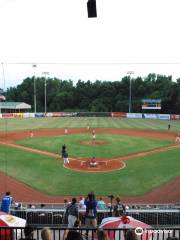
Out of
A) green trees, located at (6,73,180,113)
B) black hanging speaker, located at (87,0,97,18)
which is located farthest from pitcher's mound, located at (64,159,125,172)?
green trees, located at (6,73,180,113)

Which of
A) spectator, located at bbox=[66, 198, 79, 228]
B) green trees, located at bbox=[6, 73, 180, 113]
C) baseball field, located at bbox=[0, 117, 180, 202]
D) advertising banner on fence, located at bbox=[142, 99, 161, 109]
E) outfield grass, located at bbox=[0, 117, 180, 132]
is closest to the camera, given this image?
spectator, located at bbox=[66, 198, 79, 228]

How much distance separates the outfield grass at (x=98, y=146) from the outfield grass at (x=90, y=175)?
3439mm

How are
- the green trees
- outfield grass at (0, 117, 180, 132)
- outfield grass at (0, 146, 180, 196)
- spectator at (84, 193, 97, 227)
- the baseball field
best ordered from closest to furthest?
spectator at (84, 193, 97, 227) < the baseball field < outfield grass at (0, 146, 180, 196) < outfield grass at (0, 117, 180, 132) < the green trees

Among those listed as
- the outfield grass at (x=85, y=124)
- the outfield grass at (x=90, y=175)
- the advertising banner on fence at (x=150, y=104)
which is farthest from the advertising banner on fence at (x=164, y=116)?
the outfield grass at (x=90, y=175)

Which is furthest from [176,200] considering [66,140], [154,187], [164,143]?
[66,140]

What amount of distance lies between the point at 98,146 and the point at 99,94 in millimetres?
78258

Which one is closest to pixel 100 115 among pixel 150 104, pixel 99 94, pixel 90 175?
pixel 150 104

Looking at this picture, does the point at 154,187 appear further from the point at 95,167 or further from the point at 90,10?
the point at 90,10

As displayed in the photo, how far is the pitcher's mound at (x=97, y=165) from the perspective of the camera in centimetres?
2619

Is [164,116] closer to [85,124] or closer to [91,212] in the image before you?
[85,124]

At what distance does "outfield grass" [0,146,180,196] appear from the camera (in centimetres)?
2173

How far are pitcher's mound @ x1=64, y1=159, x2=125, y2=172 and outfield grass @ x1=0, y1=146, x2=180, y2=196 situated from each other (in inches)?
27.9

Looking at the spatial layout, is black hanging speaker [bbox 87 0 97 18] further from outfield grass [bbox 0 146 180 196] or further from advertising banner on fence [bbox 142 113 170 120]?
advertising banner on fence [bbox 142 113 170 120]

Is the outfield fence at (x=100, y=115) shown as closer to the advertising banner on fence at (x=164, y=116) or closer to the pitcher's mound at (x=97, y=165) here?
the advertising banner on fence at (x=164, y=116)
